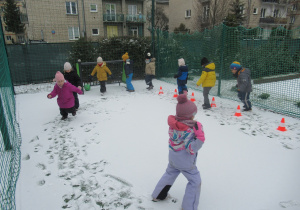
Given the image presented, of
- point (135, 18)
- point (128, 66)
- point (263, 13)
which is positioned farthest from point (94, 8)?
point (263, 13)

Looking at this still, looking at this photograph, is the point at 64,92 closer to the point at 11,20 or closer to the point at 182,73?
the point at 182,73

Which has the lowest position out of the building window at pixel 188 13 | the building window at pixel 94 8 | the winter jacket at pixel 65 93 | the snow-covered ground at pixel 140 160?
the snow-covered ground at pixel 140 160

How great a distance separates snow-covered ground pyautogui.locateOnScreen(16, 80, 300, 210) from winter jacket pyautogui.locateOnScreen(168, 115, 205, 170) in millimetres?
648

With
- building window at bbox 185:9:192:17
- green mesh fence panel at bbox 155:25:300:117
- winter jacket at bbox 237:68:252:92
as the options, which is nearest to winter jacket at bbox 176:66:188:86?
green mesh fence panel at bbox 155:25:300:117

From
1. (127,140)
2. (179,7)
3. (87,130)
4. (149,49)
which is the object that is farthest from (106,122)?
(179,7)

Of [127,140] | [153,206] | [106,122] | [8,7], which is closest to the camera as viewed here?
[153,206]

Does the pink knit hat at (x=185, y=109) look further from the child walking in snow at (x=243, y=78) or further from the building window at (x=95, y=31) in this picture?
the building window at (x=95, y=31)

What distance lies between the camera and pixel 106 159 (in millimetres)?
3615

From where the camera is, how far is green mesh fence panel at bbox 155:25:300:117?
19.9 feet

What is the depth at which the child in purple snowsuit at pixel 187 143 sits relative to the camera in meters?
2.19

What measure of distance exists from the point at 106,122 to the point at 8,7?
122 ft

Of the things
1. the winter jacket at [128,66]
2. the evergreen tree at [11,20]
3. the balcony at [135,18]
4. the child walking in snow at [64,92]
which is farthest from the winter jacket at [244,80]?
the evergreen tree at [11,20]

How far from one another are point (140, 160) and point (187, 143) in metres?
1.54

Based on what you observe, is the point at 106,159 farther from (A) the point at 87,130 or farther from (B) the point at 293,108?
(B) the point at 293,108
